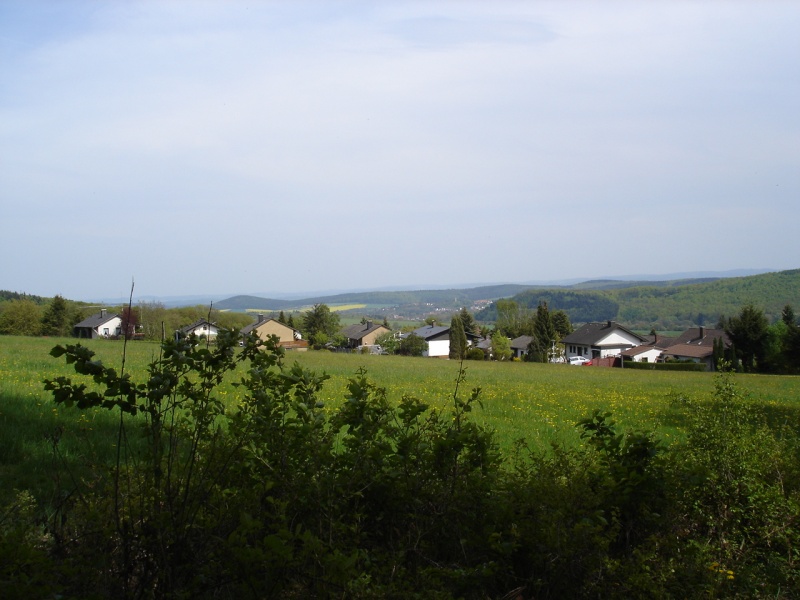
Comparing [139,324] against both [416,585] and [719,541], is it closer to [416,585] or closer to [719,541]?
[416,585]

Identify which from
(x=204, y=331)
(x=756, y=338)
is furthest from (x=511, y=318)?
(x=204, y=331)

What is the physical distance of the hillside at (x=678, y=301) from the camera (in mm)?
167500

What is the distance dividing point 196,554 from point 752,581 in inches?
143

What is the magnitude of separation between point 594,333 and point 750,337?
1410 inches

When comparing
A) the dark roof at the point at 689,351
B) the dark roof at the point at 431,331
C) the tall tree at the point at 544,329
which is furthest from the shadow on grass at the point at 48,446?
the dark roof at the point at 431,331

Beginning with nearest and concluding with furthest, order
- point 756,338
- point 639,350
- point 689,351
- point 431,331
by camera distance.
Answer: point 756,338
point 689,351
point 639,350
point 431,331

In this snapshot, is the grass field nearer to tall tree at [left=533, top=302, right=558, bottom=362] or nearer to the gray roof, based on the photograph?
the gray roof

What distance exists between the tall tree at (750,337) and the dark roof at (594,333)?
102ft

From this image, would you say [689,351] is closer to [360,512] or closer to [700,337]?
[700,337]

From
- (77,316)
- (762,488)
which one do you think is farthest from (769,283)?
(762,488)

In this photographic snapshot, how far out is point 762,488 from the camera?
16.5 ft

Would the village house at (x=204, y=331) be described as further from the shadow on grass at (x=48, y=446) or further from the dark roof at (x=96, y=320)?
the dark roof at (x=96, y=320)

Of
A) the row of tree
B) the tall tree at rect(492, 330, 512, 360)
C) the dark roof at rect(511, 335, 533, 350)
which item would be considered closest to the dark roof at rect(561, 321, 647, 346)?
the dark roof at rect(511, 335, 533, 350)

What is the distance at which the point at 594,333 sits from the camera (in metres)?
101
